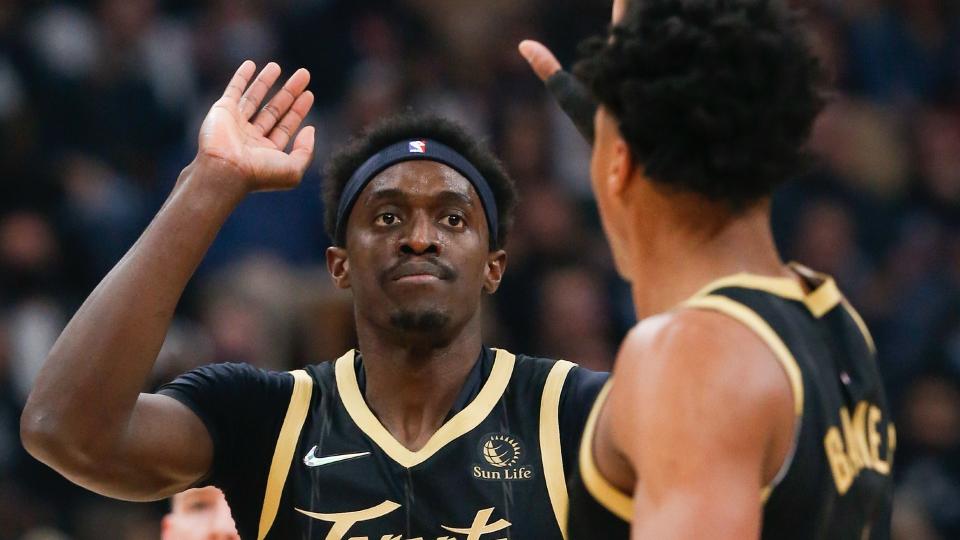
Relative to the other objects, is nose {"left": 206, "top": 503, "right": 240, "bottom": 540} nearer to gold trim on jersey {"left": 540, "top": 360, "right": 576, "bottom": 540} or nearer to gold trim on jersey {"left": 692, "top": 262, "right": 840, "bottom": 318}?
gold trim on jersey {"left": 540, "top": 360, "right": 576, "bottom": 540}

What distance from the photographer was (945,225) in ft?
30.6

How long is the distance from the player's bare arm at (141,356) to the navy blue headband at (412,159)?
35 cm

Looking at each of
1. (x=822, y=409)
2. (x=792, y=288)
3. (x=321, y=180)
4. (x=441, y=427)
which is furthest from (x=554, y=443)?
(x=321, y=180)

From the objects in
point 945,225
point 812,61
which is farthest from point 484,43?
point 812,61

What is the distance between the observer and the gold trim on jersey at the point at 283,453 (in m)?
3.87

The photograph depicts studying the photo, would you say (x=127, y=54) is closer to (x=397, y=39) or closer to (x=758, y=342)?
(x=397, y=39)

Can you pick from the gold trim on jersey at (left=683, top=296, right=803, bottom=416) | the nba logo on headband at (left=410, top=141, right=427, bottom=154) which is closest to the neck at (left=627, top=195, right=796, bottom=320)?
the gold trim on jersey at (left=683, top=296, right=803, bottom=416)

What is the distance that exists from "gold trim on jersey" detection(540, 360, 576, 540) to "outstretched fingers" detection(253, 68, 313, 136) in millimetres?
963

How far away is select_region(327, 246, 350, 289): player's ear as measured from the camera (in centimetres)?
420

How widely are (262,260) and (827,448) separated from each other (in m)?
6.32

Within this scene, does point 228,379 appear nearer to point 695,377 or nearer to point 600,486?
point 600,486

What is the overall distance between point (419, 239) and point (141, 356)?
2.69 feet

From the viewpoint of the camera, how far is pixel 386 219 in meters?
4.07

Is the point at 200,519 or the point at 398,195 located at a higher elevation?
the point at 398,195
